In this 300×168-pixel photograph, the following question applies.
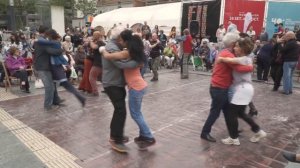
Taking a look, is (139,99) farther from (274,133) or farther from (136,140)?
(274,133)

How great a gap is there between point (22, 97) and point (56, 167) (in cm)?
447

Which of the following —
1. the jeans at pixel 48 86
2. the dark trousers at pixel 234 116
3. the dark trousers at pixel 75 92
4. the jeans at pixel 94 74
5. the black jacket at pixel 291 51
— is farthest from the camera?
the black jacket at pixel 291 51

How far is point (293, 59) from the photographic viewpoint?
27.7 feet

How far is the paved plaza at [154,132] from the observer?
417cm

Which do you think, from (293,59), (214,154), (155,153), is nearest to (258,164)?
(214,154)

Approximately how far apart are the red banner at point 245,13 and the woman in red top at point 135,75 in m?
10.1

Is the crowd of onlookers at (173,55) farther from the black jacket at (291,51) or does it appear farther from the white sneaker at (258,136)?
the white sneaker at (258,136)

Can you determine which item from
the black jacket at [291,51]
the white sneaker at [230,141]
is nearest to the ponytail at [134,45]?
the white sneaker at [230,141]

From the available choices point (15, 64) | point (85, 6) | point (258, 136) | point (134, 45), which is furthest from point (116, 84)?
point (85, 6)

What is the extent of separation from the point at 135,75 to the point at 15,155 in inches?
78.3

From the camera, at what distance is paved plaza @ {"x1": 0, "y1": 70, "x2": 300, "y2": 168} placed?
4.17m

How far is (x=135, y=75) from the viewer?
4348 millimetres

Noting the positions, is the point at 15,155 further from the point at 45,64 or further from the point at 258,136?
the point at 258,136

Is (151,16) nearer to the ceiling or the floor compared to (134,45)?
nearer to the ceiling
